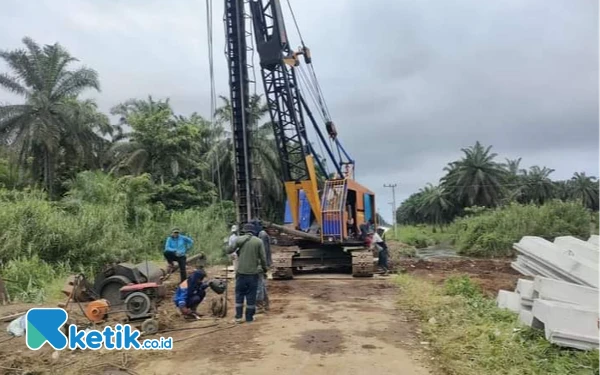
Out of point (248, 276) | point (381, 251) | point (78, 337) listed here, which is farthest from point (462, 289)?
point (78, 337)

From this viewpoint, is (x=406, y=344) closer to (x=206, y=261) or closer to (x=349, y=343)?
(x=349, y=343)

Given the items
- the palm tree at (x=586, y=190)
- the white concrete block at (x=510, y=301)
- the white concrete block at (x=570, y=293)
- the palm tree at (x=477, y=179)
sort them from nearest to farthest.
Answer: the white concrete block at (x=570, y=293), the white concrete block at (x=510, y=301), the palm tree at (x=477, y=179), the palm tree at (x=586, y=190)

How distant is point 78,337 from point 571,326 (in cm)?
618

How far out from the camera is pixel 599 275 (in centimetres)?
710

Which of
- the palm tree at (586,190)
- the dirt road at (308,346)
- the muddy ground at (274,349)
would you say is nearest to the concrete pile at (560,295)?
the muddy ground at (274,349)

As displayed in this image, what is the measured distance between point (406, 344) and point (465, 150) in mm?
→ 54064

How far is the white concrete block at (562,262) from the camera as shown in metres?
7.18

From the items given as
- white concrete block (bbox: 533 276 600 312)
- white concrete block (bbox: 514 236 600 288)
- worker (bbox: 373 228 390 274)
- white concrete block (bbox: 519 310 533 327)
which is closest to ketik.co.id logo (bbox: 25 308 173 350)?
white concrete block (bbox: 519 310 533 327)

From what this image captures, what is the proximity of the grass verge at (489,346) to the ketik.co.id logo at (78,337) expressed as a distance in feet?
11.6

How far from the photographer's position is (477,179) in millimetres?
53750

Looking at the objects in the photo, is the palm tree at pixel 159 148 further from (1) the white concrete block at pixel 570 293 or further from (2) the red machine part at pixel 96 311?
(1) the white concrete block at pixel 570 293

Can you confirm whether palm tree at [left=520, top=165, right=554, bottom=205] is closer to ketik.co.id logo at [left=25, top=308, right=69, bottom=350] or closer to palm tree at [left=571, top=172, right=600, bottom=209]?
palm tree at [left=571, top=172, right=600, bottom=209]

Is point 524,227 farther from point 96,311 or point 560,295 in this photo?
point 96,311

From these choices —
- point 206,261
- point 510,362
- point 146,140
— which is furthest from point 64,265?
point 146,140
